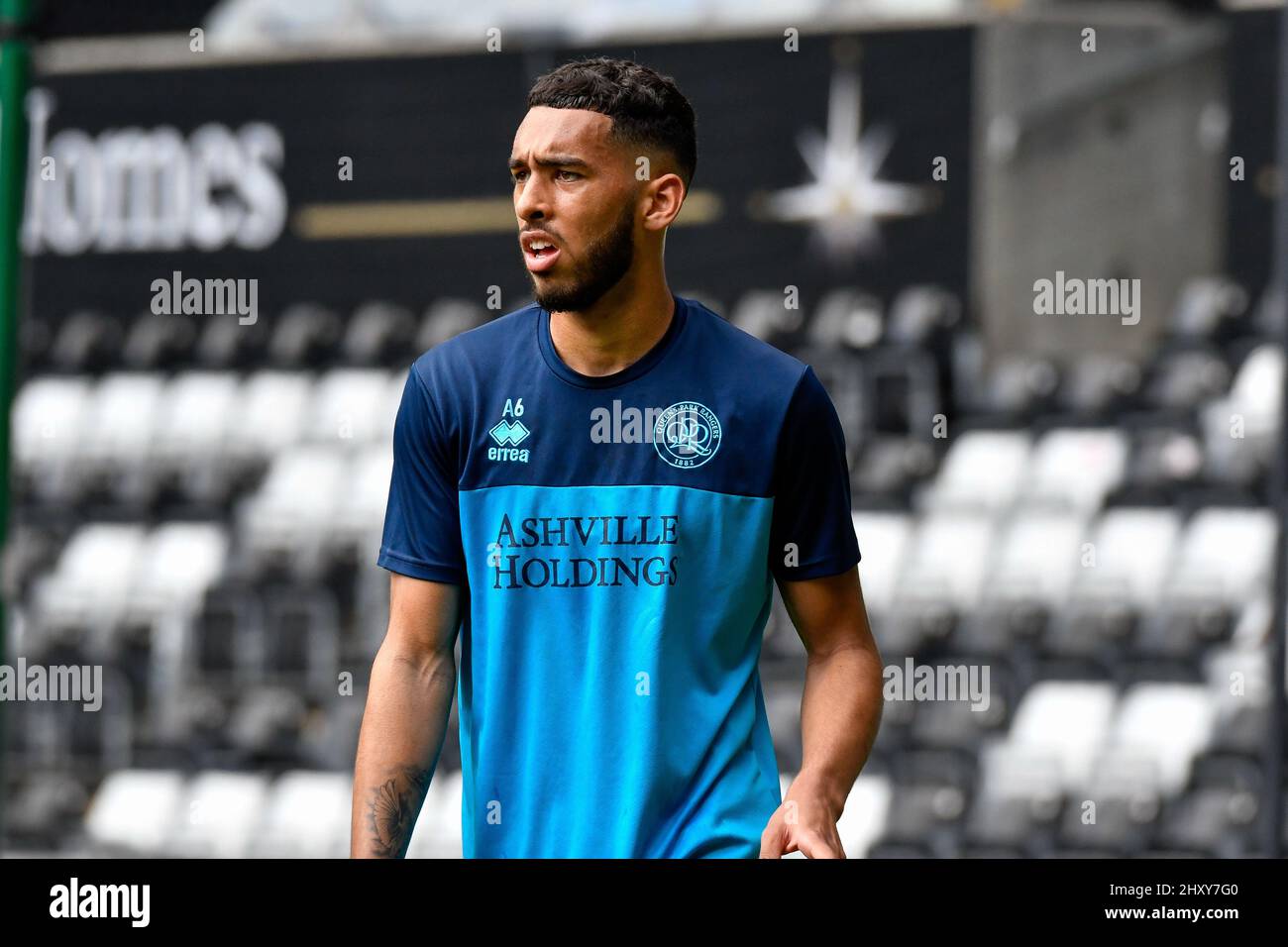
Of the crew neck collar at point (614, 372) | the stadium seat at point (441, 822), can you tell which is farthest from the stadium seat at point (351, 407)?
the crew neck collar at point (614, 372)

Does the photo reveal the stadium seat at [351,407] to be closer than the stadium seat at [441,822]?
No

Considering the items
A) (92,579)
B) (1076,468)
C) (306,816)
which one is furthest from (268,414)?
(1076,468)

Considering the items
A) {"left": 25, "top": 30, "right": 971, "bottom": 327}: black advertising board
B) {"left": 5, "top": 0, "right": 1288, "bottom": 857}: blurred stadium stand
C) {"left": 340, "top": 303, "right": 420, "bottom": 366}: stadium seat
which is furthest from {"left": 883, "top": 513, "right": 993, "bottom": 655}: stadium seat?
{"left": 340, "top": 303, "right": 420, "bottom": 366}: stadium seat

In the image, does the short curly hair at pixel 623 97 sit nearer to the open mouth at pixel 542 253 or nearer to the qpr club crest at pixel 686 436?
the open mouth at pixel 542 253

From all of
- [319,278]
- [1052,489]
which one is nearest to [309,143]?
[319,278]

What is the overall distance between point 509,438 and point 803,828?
0.51 m

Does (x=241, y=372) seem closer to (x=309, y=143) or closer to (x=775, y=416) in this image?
(x=309, y=143)

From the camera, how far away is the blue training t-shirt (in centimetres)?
210

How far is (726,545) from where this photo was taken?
2.12m

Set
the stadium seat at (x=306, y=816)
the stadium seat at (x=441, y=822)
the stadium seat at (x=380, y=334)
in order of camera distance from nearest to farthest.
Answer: the stadium seat at (x=441, y=822) → the stadium seat at (x=306, y=816) → the stadium seat at (x=380, y=334)

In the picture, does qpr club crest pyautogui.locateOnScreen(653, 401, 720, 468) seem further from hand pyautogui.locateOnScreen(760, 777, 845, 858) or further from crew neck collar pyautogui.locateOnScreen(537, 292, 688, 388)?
hand pyautogui.locateOnScreen(760, 777, 845, 858)

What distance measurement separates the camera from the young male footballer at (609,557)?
2104 mm
